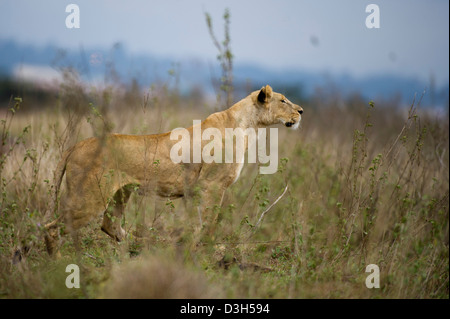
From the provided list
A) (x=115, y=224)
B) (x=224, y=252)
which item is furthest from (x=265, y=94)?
(x=115, y=224)

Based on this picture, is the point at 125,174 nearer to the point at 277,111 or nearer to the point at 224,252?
the point at 224,252

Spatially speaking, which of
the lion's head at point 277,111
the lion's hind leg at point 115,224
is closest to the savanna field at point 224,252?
the lion's hind leg at point 115,224

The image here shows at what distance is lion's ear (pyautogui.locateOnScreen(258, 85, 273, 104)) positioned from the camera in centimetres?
721

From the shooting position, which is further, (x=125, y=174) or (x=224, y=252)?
(x=224, y=252)

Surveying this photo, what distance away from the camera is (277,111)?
748 cm

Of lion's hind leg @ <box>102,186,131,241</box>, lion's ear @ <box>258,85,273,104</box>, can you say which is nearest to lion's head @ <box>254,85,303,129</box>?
lion's ear @ <box>258,85,273,104</box>

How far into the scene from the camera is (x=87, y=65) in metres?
6.44

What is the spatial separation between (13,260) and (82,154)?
55.8 inches

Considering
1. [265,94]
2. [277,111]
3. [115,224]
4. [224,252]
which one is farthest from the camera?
[277,111]

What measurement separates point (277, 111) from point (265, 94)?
37 cm

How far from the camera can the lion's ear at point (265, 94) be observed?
23.6 feet

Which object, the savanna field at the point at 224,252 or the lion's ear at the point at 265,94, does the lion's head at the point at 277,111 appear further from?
the savanna field at the point at 224,252

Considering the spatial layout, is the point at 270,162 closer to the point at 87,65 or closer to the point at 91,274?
the point at 87,65
